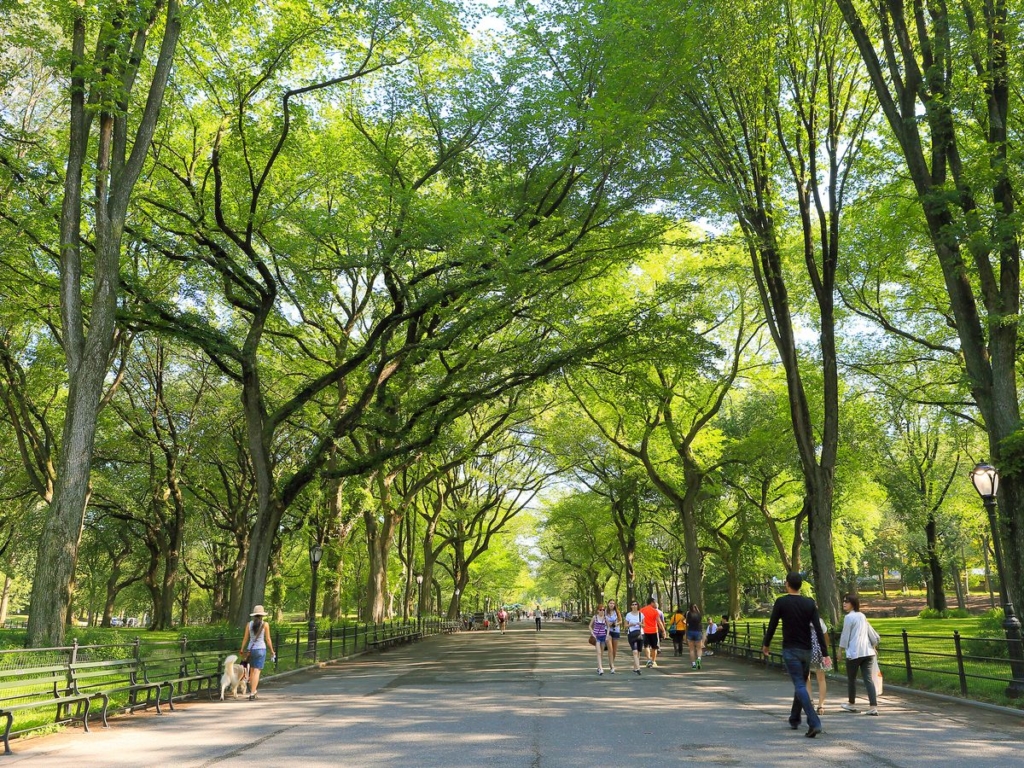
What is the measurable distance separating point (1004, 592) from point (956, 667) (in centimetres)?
339

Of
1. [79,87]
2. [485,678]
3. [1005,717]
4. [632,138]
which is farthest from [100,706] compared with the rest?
[632,138]

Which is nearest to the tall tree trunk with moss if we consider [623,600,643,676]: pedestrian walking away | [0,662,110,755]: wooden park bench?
[0,662,110,755]: wooden park bench

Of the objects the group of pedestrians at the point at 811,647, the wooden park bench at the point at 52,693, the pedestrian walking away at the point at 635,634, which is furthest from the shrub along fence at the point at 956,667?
the wooden park bench at the point at 52,693

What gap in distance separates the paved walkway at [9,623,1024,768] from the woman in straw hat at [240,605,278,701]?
501 mm

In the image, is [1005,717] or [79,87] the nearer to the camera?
[1005,717]

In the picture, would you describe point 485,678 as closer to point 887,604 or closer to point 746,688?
point 746,688

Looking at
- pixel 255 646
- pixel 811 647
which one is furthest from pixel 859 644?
pixel 255 646

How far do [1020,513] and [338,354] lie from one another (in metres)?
18.5

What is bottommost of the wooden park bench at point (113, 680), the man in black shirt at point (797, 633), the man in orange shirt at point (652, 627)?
the man in orange shirt at point (652, 627)

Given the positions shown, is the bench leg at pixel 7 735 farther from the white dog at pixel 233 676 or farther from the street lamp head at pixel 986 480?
the street lamp head at pixel 986 480

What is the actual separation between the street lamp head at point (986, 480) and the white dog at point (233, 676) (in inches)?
509

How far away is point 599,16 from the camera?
16.6 m

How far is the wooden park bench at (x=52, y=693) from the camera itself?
931 cm

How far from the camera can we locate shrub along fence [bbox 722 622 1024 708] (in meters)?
11.4
